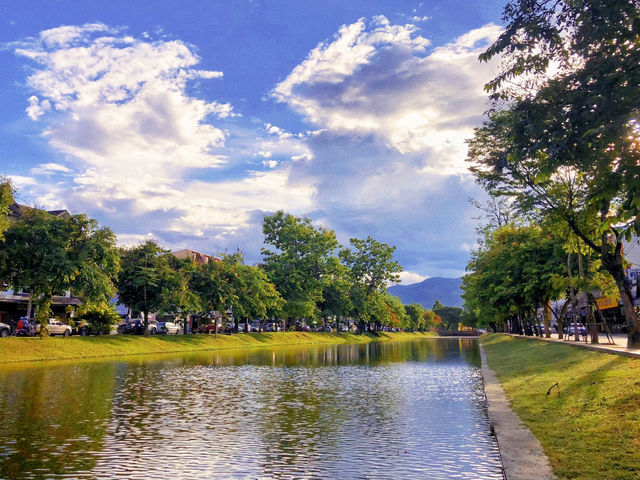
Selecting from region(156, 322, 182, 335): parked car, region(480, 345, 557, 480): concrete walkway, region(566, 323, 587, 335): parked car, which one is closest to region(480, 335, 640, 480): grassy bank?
region(480, 345, 557, 480): concrete walkway

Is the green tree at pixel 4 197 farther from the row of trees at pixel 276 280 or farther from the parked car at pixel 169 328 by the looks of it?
the parked car at pixel 169 328

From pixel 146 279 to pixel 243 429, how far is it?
4540 centimetres

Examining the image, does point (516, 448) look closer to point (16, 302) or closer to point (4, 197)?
point (4, 197)

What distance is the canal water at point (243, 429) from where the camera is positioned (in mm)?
10156

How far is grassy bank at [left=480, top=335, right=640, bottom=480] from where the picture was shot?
9383 millimetres

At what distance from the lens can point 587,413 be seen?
1340 centimetres

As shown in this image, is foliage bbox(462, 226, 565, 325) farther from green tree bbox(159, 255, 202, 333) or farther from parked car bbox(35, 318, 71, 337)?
parked car bbox(35, 318, 71, 337)

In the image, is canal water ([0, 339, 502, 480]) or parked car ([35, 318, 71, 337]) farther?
parked car ([35, 318, 71, 337])

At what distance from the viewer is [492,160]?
3062 cm

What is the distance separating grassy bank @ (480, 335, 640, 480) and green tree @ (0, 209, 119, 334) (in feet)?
108

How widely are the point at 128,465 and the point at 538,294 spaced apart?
45683 mm

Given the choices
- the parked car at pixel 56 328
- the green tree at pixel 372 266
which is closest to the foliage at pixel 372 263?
the green tree at pixel 372 266

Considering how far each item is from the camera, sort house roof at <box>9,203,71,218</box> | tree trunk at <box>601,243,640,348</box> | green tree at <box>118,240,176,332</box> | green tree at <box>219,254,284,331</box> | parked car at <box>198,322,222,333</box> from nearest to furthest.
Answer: tree trunk at <box>601,243,640,348</box>, house roof at <box>9,203,71,218</box>, green tree at <box>118,240,176,332</box>, green tree at <box>219,254,284,331</box>, parked car at <box>198,322,222,333</box>

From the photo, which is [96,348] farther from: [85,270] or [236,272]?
[236,272]
